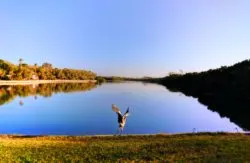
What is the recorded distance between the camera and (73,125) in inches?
1596

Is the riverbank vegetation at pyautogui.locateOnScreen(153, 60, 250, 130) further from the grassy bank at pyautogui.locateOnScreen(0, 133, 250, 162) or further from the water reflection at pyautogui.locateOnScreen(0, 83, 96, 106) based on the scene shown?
the water reflection at pyautogui.locateOnScreen(0, 83, 96, 106)

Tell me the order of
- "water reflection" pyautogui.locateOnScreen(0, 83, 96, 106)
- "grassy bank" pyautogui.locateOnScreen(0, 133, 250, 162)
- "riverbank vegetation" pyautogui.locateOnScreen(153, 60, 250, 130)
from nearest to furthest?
1. "grassy bank" pyautogui.locateOnScreen(0, 133, 250, 162)
2. "riverbank vegetation" pyautogui.locateOnScreen(153, 60, 250, 130)
3. "water reflection" pyautogui.locateOnScreen(0, 83, 96, 106)

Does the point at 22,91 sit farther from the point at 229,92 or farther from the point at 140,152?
the point at 140,152

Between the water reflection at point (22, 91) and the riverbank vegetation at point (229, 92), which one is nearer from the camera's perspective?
the riverbank vegetation at point (229, 92)

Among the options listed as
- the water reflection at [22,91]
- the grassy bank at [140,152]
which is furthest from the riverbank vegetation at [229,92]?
the water reflection at [22,91]

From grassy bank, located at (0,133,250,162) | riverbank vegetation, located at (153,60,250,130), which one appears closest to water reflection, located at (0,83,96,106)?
riverbank vegetation, located at (153,60,250,130)

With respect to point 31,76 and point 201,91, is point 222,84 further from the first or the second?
point 31,76

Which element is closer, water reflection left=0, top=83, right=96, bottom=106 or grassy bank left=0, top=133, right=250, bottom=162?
grassy bank left=0, top=133, right=250, bottom=162

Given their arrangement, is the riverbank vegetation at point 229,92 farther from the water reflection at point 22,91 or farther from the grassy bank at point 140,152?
the water reflection at point 22,91

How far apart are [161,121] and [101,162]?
33.9m

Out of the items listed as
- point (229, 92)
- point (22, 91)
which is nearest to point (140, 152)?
point (229, 92)

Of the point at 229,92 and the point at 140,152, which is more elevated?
the point at 229,92

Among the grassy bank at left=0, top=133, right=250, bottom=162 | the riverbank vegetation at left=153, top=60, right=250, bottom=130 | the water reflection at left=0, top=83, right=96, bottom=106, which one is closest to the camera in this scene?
the grassy bank at left=0, top=133, right=250, bottom=162

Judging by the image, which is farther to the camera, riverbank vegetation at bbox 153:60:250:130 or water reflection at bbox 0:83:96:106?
water reflection at bbox 0:83:96:106
